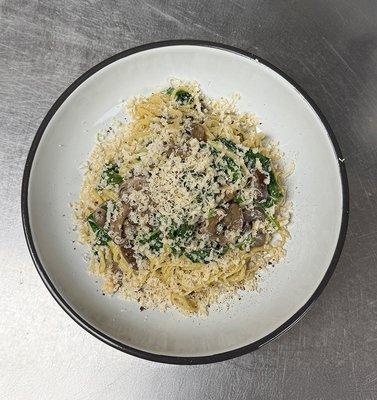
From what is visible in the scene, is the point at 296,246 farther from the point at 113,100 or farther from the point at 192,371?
the point at 113,100

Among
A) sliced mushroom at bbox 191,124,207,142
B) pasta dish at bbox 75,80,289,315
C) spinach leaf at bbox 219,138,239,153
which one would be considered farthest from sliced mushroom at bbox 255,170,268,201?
sliced mushroom at bbox 191,124,207,142

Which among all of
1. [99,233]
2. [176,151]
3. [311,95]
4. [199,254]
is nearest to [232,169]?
[176,151]

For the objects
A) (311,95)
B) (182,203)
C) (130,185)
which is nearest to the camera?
(182,203)

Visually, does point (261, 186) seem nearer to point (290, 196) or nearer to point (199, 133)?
point (290, 196)

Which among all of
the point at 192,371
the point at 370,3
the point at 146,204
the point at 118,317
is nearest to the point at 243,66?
the point at 146,204

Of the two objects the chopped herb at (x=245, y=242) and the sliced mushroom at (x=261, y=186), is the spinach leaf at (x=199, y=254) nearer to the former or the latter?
the chopped herb at (x=245, y=242)

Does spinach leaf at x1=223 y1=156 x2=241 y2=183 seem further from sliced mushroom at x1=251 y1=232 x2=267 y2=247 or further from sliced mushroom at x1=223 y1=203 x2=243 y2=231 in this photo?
sliced mushroom at x1=251 y1=232 x2=267 y2=247
